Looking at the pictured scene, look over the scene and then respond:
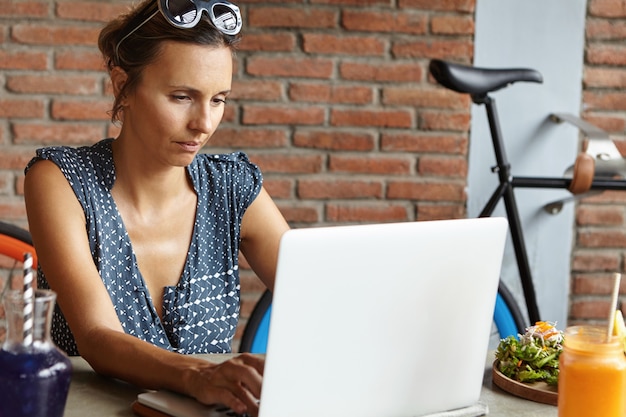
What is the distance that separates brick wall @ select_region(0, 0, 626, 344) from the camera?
8.78ft

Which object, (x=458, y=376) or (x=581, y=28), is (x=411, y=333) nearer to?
(x=458, y=376)

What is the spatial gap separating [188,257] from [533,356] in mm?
756

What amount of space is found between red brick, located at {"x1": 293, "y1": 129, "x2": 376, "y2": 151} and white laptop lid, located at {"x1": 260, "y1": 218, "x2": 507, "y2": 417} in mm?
1633

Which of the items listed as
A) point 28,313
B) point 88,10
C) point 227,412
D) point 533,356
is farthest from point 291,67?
point 28,313

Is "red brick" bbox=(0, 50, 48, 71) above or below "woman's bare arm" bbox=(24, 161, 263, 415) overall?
above

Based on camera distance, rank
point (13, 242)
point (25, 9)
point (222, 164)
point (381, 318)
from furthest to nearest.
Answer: point (25, 9) < point (13, 242) < point (222, 164) < point (381, 318)

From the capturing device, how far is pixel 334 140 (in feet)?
9.27

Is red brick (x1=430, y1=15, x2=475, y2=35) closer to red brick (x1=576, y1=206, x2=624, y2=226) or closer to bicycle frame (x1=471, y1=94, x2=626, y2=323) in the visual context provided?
bicycle frame (x1=471, y1=94, x2=626, y2=323)

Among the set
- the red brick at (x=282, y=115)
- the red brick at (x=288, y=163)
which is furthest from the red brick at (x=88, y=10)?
the red brick at (x=288, y=163)

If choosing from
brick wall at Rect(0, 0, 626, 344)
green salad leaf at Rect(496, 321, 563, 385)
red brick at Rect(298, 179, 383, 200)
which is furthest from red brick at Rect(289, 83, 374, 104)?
green salad leaf at Rect(496, 321, 563, 385)

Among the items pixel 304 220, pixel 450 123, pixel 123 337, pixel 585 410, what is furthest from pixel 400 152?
pixel 585 410

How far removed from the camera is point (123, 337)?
1393 mm

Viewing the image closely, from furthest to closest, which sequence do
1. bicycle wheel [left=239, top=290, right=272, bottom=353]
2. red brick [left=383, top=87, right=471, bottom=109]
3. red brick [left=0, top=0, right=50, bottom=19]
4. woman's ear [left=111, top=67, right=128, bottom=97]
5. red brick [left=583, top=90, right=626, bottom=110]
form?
red brick [left=583, top=90, right=626, bottom=110] < red brick [left=383, top=87, right=471, bottom=109] < red brick [left=0, top=0, right=50, bottom=19] < bicycle wheel [left=239, top=290, right=272, bottom=353] < woman's ear [left=111, top=67, right=128, bottom=97]

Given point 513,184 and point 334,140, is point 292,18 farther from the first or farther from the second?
point 513,184
